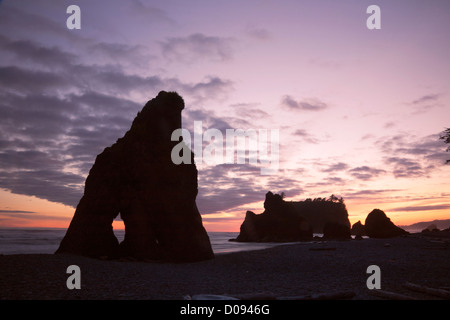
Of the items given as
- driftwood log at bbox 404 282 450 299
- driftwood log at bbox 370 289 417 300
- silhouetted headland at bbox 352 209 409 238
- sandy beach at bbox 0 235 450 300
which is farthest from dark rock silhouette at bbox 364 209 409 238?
driftwood log at bbox 370 289 417 300

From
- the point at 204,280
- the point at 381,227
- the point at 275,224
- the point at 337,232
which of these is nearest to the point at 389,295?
the point at 204,280

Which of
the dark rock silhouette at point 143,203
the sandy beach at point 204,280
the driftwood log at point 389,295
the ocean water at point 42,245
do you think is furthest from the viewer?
the ocean water at point 42,245

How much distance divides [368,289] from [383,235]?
2411 inches

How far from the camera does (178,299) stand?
10.4 metres

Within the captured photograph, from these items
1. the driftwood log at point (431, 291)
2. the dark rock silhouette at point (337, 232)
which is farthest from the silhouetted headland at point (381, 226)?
the driftwood log at point (431, 291)

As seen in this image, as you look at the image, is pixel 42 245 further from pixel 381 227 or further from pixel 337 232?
pixel 381 227

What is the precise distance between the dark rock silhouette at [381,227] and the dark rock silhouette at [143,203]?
183 ft

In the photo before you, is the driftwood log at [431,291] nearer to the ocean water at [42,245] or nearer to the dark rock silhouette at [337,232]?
the ocean water at [42,245]

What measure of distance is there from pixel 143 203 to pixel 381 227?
61161 millimetres

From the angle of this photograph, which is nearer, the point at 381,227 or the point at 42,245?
the point at 42,245

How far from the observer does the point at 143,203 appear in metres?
23.5

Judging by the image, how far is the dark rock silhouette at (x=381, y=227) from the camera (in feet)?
215

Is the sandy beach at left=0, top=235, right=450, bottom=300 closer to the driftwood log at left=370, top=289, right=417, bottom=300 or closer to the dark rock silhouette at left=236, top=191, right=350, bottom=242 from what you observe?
the driftwood log at left=370, top=289, right=417, bottom=300
